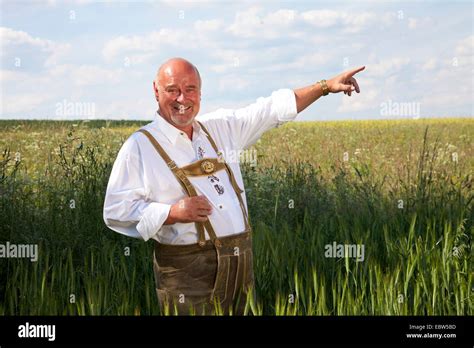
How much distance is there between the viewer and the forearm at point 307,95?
166 inches

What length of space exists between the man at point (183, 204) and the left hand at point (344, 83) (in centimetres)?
85

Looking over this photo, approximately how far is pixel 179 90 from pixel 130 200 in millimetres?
666

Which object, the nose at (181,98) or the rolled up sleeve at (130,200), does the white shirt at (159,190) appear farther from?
the nose at (181,98)

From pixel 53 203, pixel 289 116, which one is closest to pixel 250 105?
pixel 289 116

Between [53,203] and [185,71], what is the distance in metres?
2.52

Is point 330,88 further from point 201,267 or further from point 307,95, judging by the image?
point 201,267

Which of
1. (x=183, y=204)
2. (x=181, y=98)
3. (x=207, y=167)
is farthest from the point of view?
(x=207, y=167)

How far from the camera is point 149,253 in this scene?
5.18 m

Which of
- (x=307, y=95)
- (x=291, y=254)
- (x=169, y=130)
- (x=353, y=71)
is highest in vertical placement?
(x=353, y=71)

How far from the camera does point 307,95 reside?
4254 millimetres

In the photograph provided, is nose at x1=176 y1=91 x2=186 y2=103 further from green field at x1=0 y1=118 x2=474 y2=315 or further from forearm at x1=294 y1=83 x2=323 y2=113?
green field at x1=0 y1=118 x2=474 y2=315

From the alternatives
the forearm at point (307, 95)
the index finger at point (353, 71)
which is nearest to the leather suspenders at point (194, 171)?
the forearm at point (307, 95)

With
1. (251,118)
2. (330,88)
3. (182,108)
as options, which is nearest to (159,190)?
(182,108)
